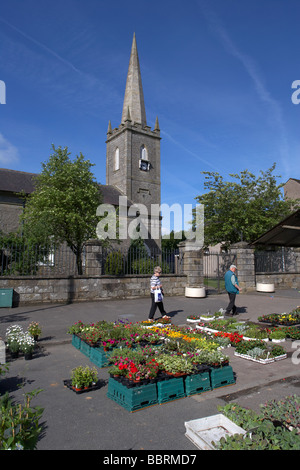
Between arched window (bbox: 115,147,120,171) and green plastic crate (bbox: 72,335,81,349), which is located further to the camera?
arched window (bbox: 115,147,120,171)

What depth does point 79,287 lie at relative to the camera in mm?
14344

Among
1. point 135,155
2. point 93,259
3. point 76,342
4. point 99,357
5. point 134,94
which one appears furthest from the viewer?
point 134,94

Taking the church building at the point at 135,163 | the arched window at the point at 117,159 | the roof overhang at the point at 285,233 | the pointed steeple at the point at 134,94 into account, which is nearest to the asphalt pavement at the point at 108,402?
the roof overhang at the point at 285,233

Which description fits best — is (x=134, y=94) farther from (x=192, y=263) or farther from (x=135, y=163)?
(x=192, y=263)

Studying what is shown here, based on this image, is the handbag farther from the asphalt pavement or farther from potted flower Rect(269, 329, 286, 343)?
potted flower Rect(269, 329, 286, 343)

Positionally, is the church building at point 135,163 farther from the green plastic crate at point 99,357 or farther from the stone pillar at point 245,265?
the green plastic crate at point 99,357

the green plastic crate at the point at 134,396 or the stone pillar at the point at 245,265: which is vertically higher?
the stone pillar at the point at 245,265

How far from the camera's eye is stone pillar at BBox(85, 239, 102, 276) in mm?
14805

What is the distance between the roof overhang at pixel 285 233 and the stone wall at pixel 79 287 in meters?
8.82

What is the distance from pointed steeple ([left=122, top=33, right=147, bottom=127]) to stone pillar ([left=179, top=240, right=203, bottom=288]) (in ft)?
96.5

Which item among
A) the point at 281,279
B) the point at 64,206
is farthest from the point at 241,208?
the point at 64,206

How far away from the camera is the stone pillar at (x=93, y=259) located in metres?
14.8

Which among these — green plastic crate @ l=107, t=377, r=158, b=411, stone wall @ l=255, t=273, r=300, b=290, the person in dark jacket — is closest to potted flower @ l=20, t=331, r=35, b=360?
green plastic crate @ l=107, t=377, r=158, b=411

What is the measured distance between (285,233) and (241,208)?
786 inches
